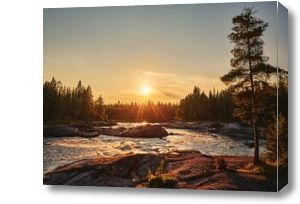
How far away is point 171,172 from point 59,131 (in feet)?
8.64

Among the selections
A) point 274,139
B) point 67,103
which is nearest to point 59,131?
point 67,103

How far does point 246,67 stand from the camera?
10.2 meters

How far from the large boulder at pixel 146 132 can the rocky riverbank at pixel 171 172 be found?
44 centimetres

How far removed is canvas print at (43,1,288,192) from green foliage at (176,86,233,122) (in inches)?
0.8

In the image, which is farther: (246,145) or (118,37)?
(118,37)

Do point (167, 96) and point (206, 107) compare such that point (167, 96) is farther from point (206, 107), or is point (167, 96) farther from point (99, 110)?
point (99, 110)

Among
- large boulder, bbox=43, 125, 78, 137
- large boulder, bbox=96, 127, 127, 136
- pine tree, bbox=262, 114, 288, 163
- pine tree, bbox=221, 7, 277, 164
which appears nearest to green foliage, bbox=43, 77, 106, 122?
large boulder, bbox=43, 125, 78, 137

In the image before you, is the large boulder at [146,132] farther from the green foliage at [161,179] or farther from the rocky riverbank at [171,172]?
the green foliage at [161,179]

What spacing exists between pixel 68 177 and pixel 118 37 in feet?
10.1

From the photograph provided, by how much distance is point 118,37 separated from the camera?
35.7ft

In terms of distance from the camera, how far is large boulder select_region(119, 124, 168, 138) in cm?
1072

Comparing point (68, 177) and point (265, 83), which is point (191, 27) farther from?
point (68, 177)
